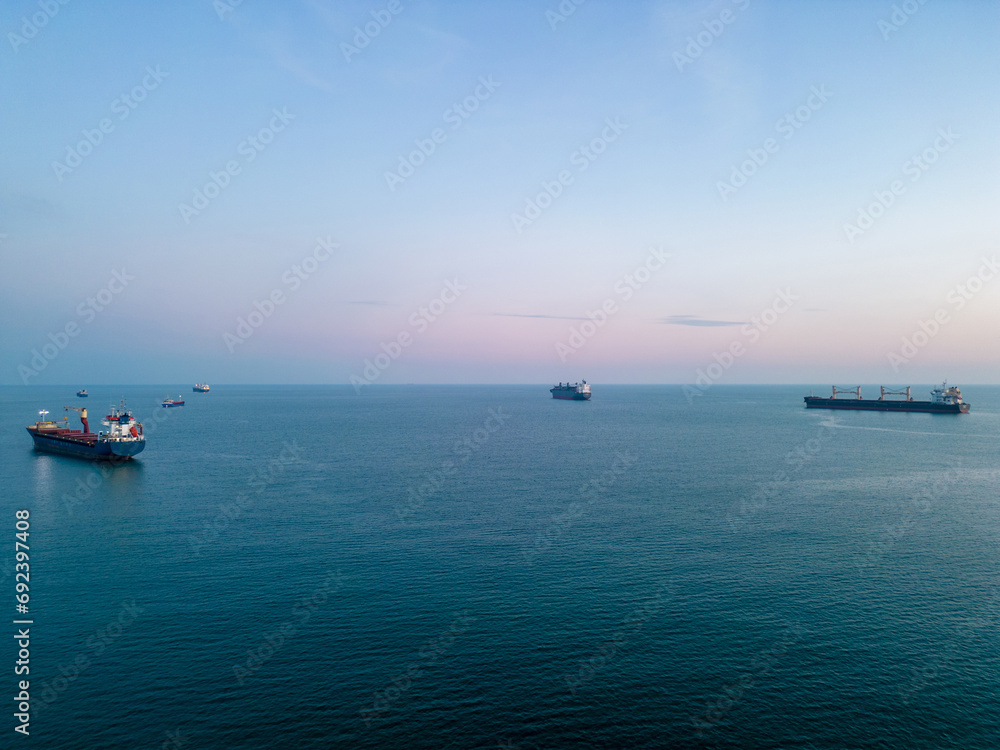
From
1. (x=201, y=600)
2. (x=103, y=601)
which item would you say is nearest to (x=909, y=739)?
A: (x=201, y=600)

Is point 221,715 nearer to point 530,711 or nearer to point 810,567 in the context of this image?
point 530,711
